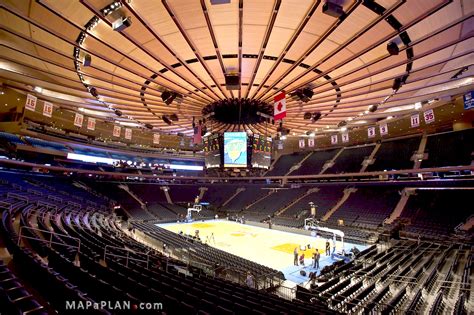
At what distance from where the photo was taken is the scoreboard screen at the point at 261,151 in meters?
13.3

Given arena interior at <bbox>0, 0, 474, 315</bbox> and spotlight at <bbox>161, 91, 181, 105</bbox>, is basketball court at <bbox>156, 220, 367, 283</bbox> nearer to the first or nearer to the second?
arena interior at <bbox>0, 0, 474, 315</bbox>

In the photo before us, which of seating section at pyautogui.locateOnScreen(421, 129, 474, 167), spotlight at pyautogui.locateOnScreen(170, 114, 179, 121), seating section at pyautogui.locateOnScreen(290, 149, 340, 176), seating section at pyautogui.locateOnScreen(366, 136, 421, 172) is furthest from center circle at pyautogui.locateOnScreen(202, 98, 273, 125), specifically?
seating section at pyautogui.locateOnScreen(290, 149, 340, 176)

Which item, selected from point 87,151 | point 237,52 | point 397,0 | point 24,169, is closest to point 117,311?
point 237,52

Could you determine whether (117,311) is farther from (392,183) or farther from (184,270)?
(392,183)

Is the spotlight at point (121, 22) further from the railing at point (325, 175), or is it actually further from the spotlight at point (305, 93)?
the railing at point (325, 175)

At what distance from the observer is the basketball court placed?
16.2m

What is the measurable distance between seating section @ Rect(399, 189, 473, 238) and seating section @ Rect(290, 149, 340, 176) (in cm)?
1379

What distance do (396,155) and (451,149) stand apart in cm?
564

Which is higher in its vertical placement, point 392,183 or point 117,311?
point 392,183

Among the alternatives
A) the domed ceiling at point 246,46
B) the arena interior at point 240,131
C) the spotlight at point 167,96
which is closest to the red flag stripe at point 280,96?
the arena interior at point 240,131

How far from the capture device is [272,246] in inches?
846

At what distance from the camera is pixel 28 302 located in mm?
3346

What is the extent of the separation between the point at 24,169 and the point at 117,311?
28.4 metres

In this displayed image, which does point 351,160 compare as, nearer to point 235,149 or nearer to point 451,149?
point 451,149
